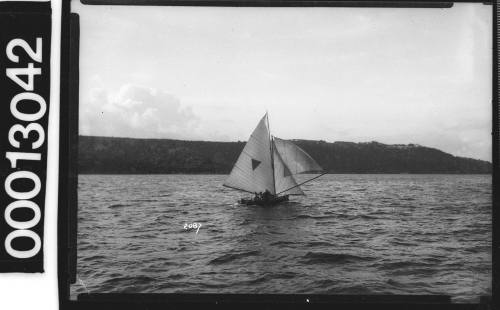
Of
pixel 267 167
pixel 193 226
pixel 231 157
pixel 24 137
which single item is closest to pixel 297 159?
pixel 231 157

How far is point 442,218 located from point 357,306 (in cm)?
134

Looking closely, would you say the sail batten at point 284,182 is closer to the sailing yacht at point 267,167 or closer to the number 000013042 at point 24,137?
the sailing yacht at point 267,167

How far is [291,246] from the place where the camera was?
3.62m

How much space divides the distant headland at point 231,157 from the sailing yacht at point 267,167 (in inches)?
→ 7.1

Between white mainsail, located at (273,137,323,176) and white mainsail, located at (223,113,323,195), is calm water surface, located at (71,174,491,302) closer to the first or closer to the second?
white mainsail, located at (273,137,323,176)

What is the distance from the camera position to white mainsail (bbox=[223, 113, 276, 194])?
3.77m

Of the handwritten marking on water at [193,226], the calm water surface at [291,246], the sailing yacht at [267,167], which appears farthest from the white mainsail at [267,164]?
the handwritten marking on water at [193,226]

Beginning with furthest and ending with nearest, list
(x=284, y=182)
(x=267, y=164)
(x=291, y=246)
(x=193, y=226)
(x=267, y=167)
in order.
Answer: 1. (x=284, y=182)
2. (x=267, y=167)
3. (x=267, y=164)
4. (x=291, y=246)
5. (x=193, y=226)

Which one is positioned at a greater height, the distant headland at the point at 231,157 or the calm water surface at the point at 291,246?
the distant headland at the point at 231,157

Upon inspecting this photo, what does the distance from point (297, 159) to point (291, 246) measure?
1043 mm

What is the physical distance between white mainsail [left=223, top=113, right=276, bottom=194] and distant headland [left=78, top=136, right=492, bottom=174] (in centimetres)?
28

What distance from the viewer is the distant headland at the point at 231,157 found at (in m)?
3.54

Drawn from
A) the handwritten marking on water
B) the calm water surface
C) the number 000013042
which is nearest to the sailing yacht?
the calm water surface

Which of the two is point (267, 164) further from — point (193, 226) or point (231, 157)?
point (193, 226)
